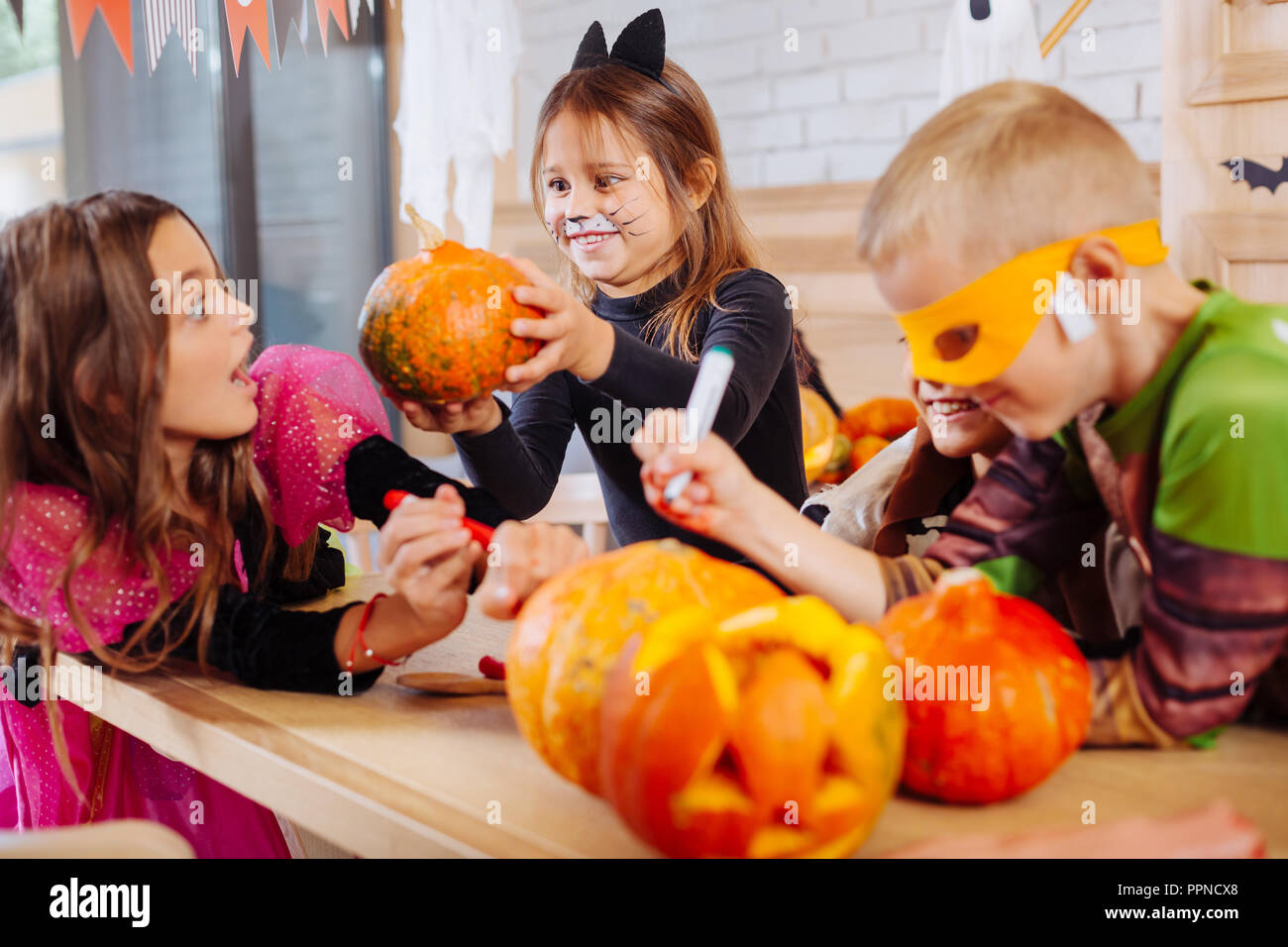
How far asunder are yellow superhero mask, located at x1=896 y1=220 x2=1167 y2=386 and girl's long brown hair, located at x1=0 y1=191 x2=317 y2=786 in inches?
25.6

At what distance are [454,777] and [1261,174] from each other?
1.75m

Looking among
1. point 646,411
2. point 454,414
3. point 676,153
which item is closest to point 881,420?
point 676,153

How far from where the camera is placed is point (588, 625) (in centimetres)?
65

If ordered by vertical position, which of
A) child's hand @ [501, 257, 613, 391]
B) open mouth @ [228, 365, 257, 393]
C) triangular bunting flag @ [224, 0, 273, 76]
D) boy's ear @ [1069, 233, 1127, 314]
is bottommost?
open mouth @ [228, 365, 257, 393]

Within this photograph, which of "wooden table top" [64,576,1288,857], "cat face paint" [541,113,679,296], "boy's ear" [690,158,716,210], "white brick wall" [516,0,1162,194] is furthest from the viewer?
"white brick wall" [516,0,1162,194]

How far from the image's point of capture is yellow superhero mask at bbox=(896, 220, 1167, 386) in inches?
29.1

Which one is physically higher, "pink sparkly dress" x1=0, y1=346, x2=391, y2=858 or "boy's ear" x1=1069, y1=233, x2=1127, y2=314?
"boy's ear" x1=1069, y1=233, x2=1127, y2=314

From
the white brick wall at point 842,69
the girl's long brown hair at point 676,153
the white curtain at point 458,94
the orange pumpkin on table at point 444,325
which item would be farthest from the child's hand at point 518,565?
the white curtain at point 458,94

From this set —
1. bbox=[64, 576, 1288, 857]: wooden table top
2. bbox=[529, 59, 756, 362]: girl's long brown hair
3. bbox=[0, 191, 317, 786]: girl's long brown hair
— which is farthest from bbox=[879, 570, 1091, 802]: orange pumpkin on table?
bbox=[529, 59, 756, 362]: girl's long brown hair

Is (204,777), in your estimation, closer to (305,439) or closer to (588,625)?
(305,439)

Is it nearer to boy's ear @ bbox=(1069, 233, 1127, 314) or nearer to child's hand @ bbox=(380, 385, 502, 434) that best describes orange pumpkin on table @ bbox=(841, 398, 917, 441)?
child's hand @ bbox=(380, 385, 502, 434)

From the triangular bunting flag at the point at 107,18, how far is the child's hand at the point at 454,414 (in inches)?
29.9

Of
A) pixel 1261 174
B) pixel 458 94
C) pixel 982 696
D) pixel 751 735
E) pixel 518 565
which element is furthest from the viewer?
pixel 458 94
